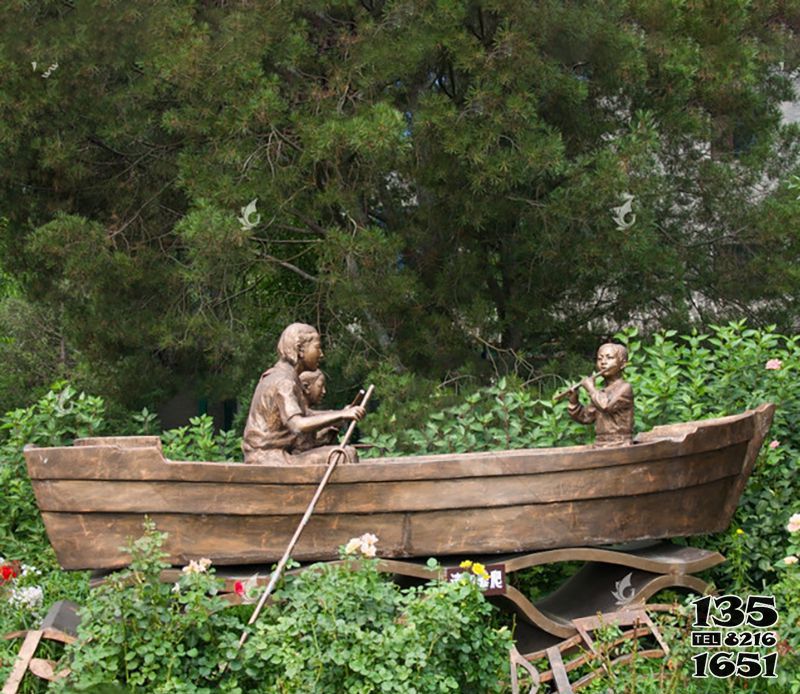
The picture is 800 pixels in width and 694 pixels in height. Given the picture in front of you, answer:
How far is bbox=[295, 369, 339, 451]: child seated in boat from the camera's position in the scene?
6.45 m

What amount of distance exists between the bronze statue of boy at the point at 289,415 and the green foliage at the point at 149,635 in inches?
35.0

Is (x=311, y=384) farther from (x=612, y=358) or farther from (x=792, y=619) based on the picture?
(x=792, y=619)

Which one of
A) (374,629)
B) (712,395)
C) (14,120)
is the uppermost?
(14,120)

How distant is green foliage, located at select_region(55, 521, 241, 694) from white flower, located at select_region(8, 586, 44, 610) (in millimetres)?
1119

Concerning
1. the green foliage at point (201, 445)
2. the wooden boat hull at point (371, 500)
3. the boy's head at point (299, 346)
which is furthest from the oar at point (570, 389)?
the green foliage at point (201, 445)

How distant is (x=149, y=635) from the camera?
5.45 m

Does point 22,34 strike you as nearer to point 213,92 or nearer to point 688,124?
point 213,92

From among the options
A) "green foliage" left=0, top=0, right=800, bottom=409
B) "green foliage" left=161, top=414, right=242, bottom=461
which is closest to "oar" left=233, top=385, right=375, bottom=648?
"green foliage" left=161, top=414, right=242, bottom=461

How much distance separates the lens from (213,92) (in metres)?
8.81

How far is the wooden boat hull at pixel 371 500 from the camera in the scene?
608cm

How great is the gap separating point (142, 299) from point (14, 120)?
5.46ft

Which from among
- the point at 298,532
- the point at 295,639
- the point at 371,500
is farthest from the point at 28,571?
the point at 295,639

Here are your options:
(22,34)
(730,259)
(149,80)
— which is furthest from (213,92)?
(730,259)

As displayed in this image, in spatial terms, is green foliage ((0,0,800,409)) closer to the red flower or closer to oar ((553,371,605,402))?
oar ((553,371,605,402))
